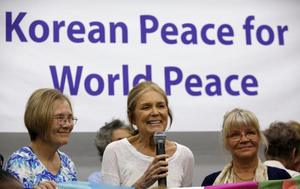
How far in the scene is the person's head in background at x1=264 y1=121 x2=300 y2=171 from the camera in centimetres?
370

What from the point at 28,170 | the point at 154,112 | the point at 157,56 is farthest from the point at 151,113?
the point at 157,56

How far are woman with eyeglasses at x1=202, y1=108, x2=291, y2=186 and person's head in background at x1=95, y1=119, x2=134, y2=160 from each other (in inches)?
45.1

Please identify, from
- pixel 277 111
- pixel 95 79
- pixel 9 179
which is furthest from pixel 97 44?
pixel 9 179

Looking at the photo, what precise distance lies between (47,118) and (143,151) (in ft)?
1.81

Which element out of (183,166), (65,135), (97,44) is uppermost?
(97,44)

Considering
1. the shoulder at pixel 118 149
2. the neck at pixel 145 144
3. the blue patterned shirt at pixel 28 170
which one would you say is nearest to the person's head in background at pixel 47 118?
the blue patterned shirt at pixel 28 170

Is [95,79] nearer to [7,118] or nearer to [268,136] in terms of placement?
[7,118]

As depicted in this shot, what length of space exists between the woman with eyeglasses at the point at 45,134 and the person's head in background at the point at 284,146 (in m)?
1.32

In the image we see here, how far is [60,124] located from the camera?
3.03 m

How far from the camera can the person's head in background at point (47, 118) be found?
9.83 ft

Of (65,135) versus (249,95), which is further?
(249,95)

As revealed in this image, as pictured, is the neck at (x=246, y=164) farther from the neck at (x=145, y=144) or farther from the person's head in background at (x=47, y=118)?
the person's head in background at (x=47, y=118)

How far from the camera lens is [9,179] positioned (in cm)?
204

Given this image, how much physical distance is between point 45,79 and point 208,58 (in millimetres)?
1251
